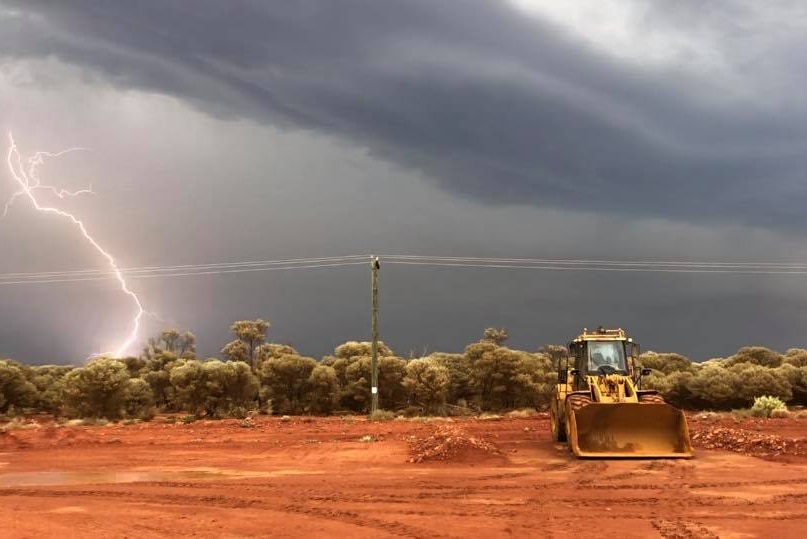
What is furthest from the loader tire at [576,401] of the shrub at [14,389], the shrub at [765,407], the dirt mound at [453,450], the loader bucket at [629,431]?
the shrub at [14,389]

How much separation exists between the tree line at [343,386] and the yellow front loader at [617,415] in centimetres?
1747

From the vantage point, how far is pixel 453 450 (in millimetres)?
16266

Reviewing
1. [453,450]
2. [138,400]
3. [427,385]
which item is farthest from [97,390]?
[453,450]

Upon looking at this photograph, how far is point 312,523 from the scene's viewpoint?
9.98 metres

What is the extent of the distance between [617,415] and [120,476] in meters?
12.3

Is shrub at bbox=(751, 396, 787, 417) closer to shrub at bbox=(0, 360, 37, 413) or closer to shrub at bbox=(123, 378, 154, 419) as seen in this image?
shrub at bbox=(123, 378, 154, 419)

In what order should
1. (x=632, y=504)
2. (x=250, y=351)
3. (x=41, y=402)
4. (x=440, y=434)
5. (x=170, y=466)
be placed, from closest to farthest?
(x=632, y=504) → (x=170, y=466) → (x=440, y=434) → (x=41, y=402) → (x=250, y=351)

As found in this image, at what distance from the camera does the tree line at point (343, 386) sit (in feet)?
109

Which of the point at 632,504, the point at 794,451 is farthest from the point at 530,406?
the point at 632,504

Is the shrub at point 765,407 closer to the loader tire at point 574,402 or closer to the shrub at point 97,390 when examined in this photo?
the loader tire at point 574,402

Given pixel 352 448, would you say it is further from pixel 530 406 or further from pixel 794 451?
pixel 530 406

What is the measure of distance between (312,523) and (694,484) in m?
8.02

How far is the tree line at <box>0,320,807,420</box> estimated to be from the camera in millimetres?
33094

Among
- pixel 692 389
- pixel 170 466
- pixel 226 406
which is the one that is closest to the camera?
pixel 170 466
